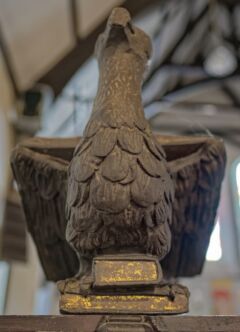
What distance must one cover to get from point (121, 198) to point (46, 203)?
199 millimetres

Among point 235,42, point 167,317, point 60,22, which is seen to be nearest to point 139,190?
point 167,317

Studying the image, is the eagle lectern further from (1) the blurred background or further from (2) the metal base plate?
(1) the blurred background

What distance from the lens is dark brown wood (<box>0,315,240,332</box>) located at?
1.41 ft

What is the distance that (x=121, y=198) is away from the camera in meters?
0.52

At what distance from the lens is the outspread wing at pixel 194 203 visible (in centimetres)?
64

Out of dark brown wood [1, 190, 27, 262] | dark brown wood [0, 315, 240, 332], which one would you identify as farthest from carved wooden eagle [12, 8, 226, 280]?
dark brown wood [1, 190, 27, 262]

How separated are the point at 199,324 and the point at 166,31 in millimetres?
2421

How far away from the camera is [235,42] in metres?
3.15

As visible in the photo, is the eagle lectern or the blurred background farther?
the blurred background

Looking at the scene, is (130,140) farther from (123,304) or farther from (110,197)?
(123,304)

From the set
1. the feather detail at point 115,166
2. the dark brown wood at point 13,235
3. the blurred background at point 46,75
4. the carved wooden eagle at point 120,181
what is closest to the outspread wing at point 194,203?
the carved wooden eagle at point 120,181

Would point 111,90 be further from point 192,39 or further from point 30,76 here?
point 192,39

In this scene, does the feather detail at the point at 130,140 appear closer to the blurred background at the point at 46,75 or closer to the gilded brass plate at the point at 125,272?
the gilded brass plate at the point at 125,272

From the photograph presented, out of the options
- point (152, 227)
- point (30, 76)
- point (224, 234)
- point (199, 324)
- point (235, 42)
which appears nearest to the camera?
point (199, 324)
